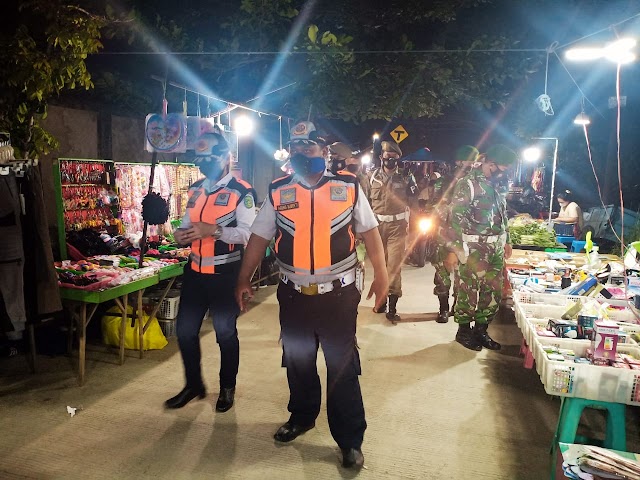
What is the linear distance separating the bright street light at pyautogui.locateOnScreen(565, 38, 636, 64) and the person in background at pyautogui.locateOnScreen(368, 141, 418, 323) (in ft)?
7.96

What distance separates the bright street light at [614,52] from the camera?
4.13 meters

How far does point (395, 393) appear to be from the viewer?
4352 millimetres

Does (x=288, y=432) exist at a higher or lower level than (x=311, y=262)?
lower

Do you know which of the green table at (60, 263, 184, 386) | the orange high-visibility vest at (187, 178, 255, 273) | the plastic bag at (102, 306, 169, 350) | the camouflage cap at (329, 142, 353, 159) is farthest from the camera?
the camouflage cap at (329, 142, 353, 159)

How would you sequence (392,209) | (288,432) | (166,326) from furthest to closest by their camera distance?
(392,209) → (166,326) → (288,432)

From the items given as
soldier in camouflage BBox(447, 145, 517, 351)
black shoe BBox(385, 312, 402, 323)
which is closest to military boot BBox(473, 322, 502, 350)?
soldier in camouflage BBox(447, 145, 517, 351)

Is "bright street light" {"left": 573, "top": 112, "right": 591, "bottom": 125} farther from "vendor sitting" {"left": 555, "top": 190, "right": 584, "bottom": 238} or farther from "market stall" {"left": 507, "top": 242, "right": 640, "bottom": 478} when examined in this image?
"market stall" {"left": 507, "top": 242, "right": 640, "bottom": 478}

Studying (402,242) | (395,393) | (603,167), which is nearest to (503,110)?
(603,167)

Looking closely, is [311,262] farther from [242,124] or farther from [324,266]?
[242,124]

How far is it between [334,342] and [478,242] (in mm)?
2991

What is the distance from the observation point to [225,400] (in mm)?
3982

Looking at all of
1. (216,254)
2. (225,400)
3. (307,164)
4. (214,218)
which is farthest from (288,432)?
Answer: (307,164)

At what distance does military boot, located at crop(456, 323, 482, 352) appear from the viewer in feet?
18.3

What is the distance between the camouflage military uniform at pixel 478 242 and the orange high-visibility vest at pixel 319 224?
9.09 feet
